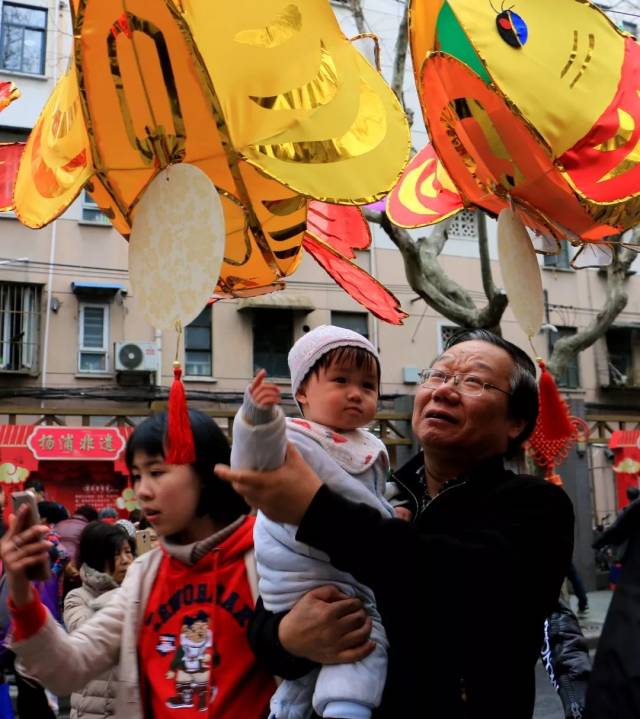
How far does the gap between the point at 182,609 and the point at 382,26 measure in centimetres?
1596

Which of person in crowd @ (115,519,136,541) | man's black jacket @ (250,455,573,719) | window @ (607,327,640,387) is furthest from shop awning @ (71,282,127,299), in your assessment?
man's black jacket @ (250,455,573,719)

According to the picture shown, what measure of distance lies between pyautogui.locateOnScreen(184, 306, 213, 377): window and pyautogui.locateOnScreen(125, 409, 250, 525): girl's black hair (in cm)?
1250

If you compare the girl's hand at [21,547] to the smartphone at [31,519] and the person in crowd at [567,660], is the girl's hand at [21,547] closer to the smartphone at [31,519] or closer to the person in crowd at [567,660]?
the smartphone at [31,519]

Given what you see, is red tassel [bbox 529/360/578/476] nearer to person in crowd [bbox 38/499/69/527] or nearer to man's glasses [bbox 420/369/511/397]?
man's glasses [bbox 420/369/511/397]

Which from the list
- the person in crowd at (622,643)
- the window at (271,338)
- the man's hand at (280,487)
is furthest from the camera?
the window at (271,338)

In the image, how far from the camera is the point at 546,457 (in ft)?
10.0

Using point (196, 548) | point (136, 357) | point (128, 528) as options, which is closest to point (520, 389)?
point (196, 548)

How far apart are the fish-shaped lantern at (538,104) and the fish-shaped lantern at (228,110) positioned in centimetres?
21

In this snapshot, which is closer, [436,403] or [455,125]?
[436,403]

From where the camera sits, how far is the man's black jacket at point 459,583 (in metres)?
1.31

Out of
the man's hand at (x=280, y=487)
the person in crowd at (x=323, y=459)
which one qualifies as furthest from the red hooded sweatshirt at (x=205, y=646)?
the man's hand at (x=280, y=487)

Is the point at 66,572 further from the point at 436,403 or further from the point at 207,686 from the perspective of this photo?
the point at 436,403

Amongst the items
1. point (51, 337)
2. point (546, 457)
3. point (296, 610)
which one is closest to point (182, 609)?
point (296, 610)

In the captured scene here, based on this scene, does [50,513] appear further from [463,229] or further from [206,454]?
[463,229]
